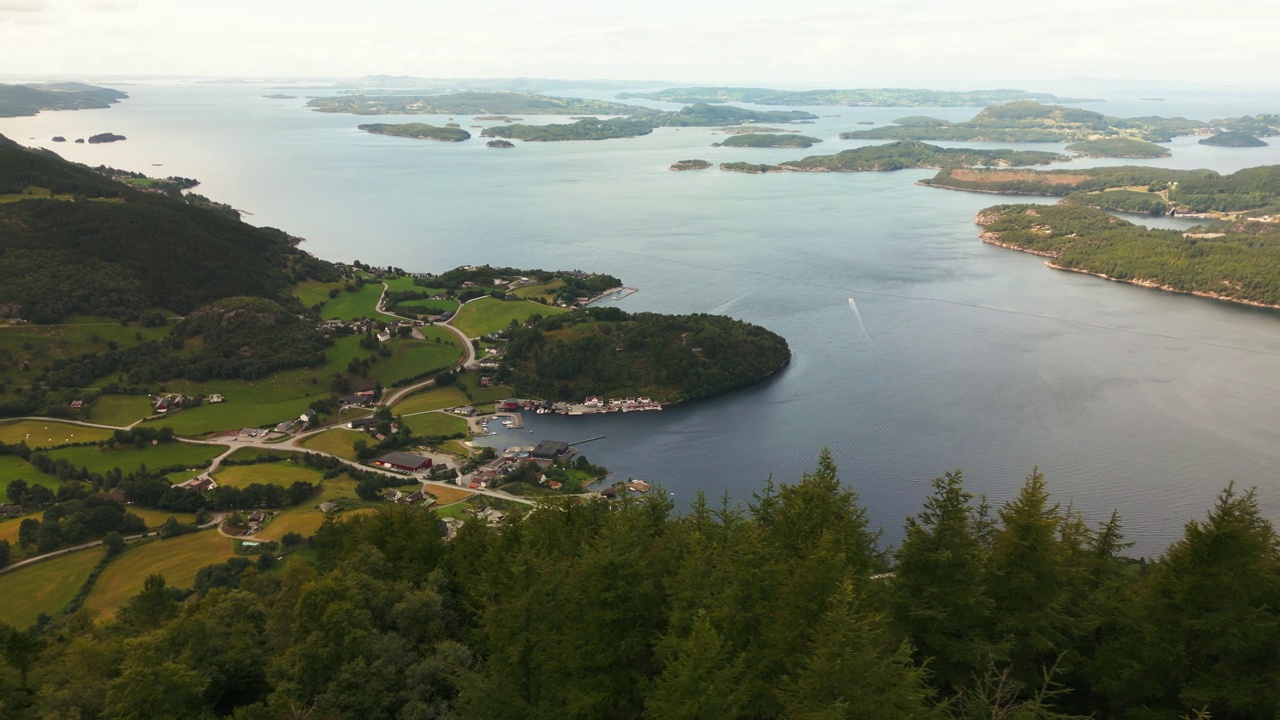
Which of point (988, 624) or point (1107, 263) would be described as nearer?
point (988, 624)

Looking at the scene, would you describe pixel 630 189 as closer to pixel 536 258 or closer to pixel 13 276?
pixel 536 258

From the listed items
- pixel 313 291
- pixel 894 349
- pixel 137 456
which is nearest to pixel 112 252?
pixel 313 291

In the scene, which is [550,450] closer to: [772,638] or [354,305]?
[354,305]

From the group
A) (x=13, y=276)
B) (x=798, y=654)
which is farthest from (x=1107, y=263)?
(x=13, y=276)

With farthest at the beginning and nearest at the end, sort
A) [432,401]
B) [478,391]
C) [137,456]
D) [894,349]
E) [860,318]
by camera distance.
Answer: [860,318] → [894,349] → [478,391] → [432,401] → [137,456]

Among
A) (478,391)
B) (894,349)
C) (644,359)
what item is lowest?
(478,391)

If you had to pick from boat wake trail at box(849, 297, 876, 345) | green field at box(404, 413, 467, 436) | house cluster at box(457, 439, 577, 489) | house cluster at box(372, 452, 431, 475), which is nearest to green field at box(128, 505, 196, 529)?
house cluster at box(372, 452, 431, 475)

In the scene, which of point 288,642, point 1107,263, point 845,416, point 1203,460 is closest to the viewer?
point 288,642
